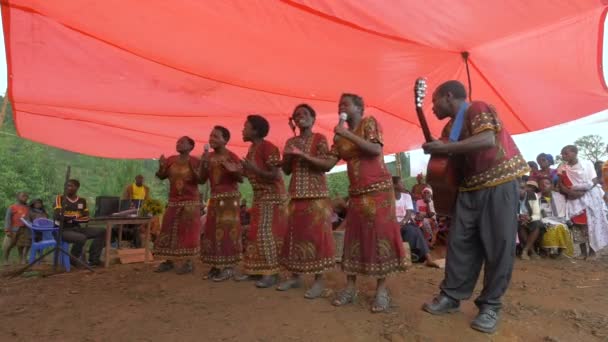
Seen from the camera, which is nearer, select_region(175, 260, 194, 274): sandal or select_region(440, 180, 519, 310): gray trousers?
select_region(440, 180, 519, 310): gray trousers

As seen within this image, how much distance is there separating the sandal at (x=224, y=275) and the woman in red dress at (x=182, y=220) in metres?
0.57

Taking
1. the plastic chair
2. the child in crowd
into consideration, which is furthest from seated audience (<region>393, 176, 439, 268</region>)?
the child in crowd

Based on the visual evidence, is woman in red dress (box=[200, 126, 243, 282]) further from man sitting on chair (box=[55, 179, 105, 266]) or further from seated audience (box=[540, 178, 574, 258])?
seated audience (box=[540, 178, 574, 258])

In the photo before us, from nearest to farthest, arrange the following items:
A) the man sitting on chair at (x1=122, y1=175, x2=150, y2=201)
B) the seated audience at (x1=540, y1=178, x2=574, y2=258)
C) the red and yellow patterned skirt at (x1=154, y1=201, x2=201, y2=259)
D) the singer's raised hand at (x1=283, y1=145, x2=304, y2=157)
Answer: the singer's raised hand at (x1=283, y1=145, x2=304, y2=157)
the red and yellow patterned skirt at (x1=154, y1=201, x2=201, y2=259)
the seated audience at (x1=540, y1=178, x2=574, y2=258)
the man sitting on chair at (x1=122, y1=175, x2=150, y2=201)

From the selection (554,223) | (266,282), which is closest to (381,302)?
(266,282)

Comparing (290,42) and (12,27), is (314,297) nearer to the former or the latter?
(290,42)

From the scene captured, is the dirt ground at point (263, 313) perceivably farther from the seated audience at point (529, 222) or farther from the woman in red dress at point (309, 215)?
the seated audience at point (529, 222)

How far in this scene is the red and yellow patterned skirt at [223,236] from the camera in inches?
162

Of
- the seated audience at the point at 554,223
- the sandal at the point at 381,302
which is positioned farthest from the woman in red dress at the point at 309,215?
the seated audience at the point at 554,223

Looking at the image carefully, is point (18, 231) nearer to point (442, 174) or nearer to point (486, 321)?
point (442, 174)

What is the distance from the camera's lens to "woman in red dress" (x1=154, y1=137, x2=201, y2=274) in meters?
4.52

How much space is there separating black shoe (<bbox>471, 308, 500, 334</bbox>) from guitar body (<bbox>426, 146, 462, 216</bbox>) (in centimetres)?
68

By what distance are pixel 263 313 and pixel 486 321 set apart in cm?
156

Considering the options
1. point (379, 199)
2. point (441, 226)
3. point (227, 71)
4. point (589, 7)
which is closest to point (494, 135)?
point (379, 199)
